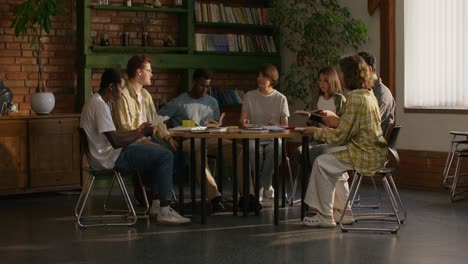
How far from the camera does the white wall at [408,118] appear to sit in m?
9.28

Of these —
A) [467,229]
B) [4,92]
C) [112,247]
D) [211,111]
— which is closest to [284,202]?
[211,111]

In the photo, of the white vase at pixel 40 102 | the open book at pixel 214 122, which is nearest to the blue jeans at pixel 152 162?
the open book at pixel 214 122

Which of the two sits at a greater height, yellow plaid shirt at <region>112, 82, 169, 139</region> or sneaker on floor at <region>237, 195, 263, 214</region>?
yellow plaid shirt at <region>112, 82, 169, 139</region>

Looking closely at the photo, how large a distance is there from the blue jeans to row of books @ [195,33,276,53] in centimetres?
382

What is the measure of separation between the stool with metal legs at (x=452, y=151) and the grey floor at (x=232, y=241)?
0.92m

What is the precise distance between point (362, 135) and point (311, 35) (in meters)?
3.92

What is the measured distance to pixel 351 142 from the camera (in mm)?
6750

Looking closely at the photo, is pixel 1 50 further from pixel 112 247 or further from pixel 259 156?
pixel 112 247

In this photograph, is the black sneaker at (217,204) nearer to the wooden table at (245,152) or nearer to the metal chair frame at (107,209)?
the wooden table at (245,152)

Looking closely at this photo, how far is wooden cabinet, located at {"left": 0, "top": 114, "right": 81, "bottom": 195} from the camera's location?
345 inches

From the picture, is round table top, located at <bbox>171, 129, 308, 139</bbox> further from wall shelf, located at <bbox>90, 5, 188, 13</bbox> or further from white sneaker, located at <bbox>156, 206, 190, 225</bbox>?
wall shelf, located at <bbox>90, 5, 188, 13</bbox>

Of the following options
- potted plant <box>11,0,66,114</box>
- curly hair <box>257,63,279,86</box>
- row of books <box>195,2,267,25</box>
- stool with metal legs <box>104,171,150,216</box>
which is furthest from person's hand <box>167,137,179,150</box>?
row of books <box>195,2,267,25</box>

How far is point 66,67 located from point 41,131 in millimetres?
1163

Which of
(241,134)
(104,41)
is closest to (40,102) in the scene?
(104,41)
